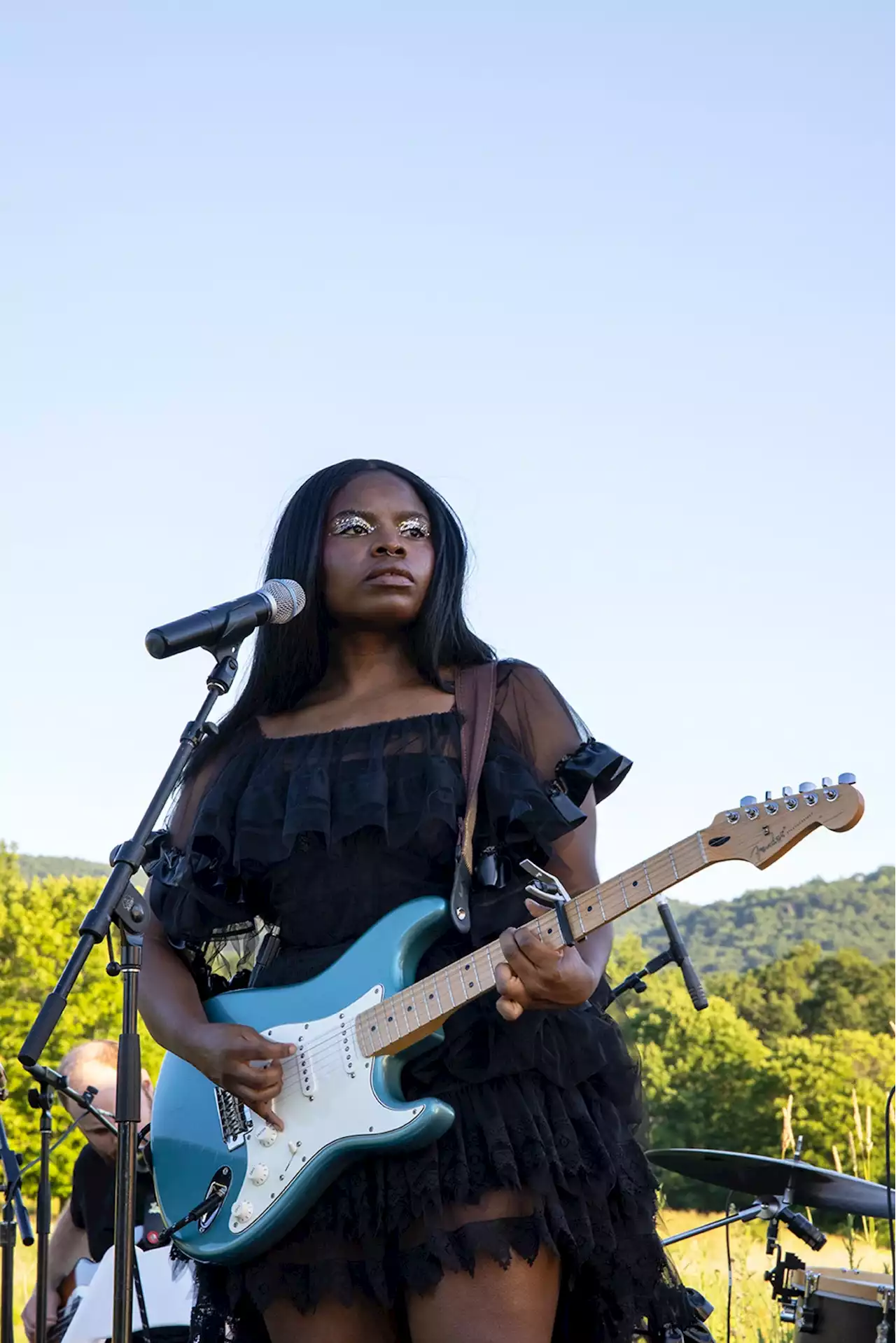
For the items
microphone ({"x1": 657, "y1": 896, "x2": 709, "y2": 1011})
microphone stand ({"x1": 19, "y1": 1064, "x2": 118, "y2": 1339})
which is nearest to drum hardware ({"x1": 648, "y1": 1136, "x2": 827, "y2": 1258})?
microphone ({"x1": 657, "y1": 896, "x2": 709, "y2": 1011})

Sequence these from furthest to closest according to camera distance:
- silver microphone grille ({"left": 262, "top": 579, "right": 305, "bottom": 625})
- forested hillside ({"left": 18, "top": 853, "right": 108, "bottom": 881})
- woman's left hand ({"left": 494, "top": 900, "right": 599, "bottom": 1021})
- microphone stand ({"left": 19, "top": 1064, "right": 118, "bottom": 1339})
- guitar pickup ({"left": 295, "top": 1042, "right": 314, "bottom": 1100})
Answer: forested hillside ({"left": 18, "top": 853, "right": 108, "bottom": 881})
microphone stand ({"left": 19, "top": 1064, "right": 118, "bottom": 1339})
silver microphone grille ({"left": 262, "top": 579, "right": 305, "bottom": 625})
guitar pickup ({"left": 295, "top": 1042, "right": 314, "bottom": 1100})
woman's left hand ({"left": 494, "top": 900, "right": 599, "bottom": 1021})

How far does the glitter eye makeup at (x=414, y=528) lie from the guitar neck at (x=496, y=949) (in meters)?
0.96

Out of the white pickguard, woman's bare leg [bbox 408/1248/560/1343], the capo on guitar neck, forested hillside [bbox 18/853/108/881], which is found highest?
forested hillside [bbox 18/853/108/881]

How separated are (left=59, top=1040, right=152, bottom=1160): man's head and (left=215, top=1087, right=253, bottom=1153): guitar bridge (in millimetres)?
3122

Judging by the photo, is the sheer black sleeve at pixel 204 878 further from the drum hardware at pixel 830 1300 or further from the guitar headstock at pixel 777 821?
the drum hardware at pixel 830 1300

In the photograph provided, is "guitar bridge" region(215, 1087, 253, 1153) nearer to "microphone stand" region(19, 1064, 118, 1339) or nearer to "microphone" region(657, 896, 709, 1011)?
"microphone stand" region(19, 1064, 118, 1339)

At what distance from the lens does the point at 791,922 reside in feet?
142

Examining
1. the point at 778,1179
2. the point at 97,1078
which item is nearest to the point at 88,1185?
the point at 97,1078

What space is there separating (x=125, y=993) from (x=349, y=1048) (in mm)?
488

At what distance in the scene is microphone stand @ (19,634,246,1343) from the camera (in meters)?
2.46

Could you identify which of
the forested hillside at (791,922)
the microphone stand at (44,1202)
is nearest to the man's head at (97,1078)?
the microphone stand at (44,1202)

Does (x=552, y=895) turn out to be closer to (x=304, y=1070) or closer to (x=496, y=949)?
(x=496, y=949)

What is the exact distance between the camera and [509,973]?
8.55 feet

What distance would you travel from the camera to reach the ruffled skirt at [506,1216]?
2.59 m
